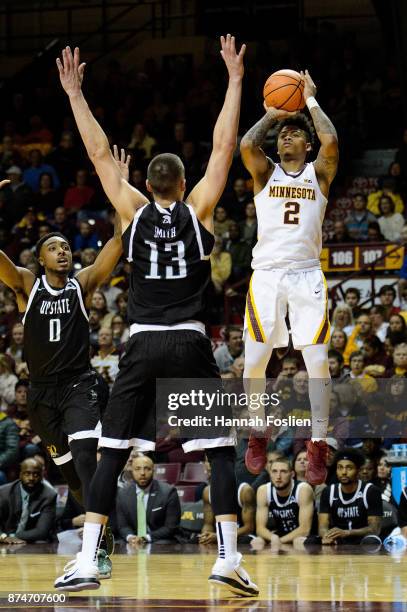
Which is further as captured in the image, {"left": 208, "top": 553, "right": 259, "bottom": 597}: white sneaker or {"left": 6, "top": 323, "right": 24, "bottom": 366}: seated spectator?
{"left": 6, "top": 323, "right": 24, "bottom": 366}: seated spectator

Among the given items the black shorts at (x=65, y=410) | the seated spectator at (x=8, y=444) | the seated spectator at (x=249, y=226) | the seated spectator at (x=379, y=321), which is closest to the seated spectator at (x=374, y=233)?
the seated spectator at (x=249, y=226)

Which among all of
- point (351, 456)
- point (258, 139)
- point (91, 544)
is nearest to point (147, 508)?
point (351, 456)

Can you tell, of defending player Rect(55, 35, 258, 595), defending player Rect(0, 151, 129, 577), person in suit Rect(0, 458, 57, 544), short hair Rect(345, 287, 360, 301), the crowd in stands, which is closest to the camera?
defending player Rect(55, 35, 258, 595)

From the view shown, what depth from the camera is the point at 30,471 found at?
13.2m

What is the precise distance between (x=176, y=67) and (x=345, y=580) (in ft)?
50.8

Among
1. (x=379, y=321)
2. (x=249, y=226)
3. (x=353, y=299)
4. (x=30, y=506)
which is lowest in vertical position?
(x=30, y=506)

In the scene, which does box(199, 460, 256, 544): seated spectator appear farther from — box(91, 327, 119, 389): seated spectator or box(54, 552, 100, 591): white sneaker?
box(54, 552, 100, 591): white sneaker

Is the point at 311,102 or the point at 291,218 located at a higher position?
the point at 311,102

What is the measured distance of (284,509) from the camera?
1248 centimetres

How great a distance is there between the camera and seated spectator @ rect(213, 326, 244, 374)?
15.2 meters

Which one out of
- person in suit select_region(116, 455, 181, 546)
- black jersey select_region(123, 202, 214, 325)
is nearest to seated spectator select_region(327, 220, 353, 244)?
person in suit select_region(116, 455, 181, 546)

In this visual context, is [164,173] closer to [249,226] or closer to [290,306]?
[290,306]

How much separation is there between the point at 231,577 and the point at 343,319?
8.08m

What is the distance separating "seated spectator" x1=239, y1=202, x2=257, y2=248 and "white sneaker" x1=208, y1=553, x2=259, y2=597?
10.2 meters
